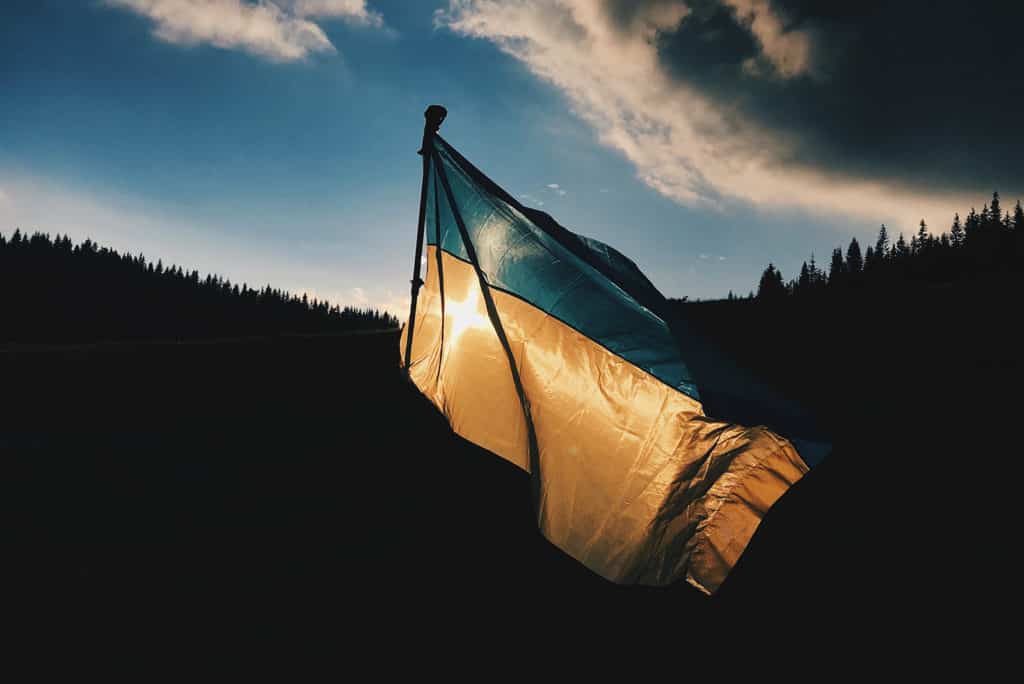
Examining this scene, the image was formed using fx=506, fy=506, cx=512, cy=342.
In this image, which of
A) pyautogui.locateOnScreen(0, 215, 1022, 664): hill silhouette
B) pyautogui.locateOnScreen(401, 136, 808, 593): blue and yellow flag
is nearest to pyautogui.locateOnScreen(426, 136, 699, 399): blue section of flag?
pyautogui.locateOnScreen(401, 136, 808, 593): blue and yellow flag

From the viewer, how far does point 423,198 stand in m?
5.15

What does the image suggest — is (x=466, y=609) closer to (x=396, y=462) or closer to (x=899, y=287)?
(x=396, y=462)

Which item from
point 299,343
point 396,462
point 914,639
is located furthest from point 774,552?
point 299,343

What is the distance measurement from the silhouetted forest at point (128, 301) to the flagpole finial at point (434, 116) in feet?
354

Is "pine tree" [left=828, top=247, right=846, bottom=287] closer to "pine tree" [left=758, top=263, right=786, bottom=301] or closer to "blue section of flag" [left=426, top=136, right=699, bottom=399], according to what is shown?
"pine tree" [left=758, top=263, right=786, bottom=301]

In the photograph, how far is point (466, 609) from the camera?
478 cm

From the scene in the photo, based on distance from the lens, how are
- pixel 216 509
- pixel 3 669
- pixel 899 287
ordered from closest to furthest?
pixel 3 669 < pixel 216 509 < pixel 899 287

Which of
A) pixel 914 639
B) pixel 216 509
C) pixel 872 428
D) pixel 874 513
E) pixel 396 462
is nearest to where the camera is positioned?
pixel 914 639

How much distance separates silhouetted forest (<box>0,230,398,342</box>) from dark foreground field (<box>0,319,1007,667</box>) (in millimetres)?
105833

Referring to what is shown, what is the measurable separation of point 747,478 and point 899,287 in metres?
9.49

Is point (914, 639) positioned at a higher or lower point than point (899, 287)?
lower

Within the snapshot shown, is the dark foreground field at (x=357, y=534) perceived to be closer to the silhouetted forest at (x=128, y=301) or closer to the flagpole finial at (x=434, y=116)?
the flagpole finial at (x=434, y=116)

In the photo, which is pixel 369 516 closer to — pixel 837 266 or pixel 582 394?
pixel 582 394

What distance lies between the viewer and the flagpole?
503cm
